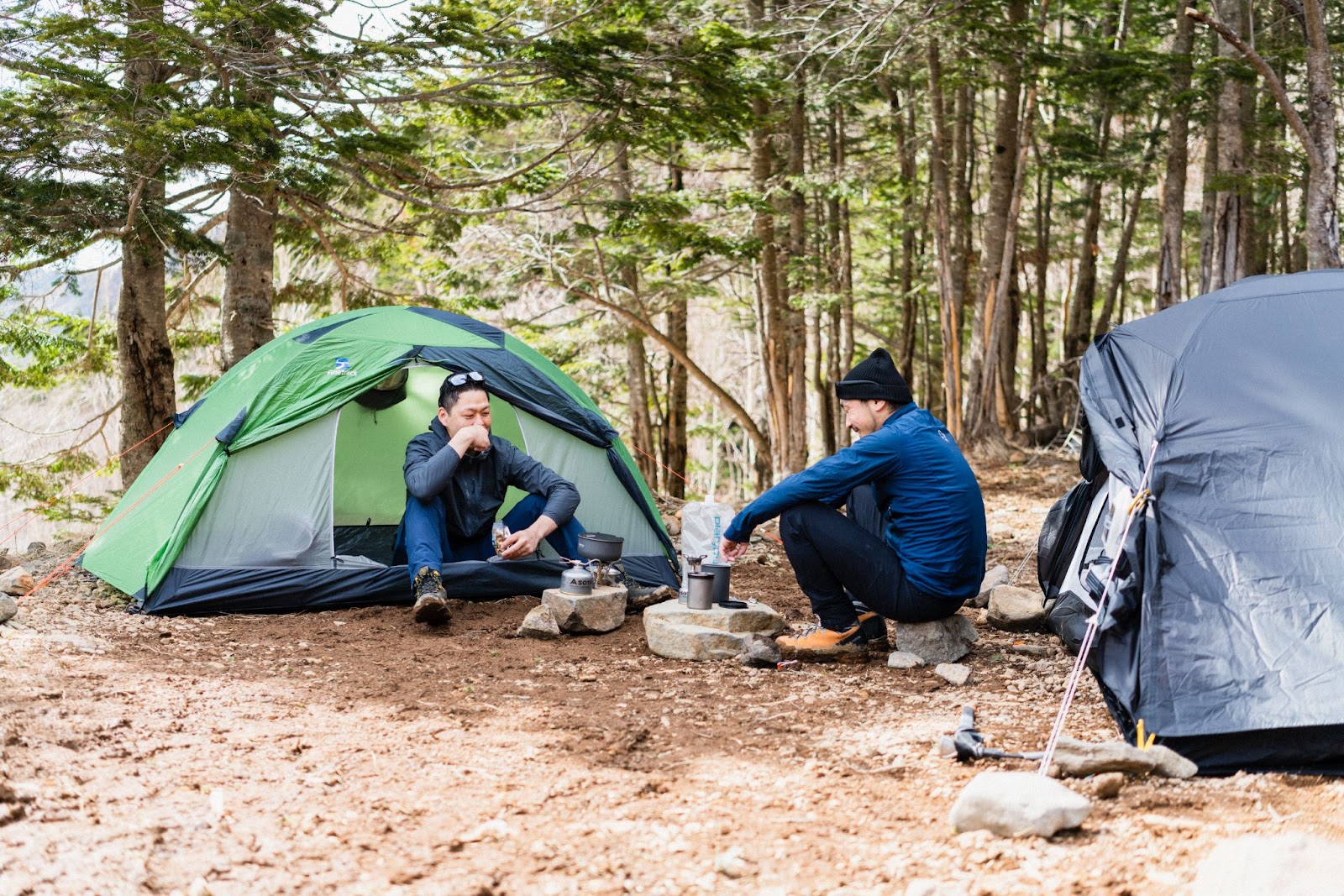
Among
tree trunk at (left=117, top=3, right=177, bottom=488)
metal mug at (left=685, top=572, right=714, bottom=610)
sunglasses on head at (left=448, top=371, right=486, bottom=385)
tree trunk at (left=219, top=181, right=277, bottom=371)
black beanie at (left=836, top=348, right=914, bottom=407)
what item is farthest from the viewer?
tree trunk at (left=219, top=181, right=277, bottom=371)

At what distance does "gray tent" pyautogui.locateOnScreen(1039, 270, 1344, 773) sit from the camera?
294cm

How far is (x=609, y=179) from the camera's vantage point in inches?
346

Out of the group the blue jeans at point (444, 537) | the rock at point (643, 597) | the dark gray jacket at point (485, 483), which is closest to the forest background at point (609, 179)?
the dark gray jacket at point (485, 483)

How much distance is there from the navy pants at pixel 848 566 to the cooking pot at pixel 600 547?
3.36 feet

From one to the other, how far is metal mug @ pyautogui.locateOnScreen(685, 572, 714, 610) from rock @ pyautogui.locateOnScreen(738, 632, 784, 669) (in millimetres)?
292

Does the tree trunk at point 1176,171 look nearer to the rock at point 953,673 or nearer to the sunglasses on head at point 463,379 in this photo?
the rock at point 953,673

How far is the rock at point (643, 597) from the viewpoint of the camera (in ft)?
16.8

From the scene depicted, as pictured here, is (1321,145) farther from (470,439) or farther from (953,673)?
(470,439)

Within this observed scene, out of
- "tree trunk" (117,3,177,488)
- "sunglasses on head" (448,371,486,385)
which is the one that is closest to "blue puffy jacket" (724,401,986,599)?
"sunglasses on head" (448,371,486,385)

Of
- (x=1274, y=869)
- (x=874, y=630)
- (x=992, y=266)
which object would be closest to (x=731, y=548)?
(x=874, y=630)

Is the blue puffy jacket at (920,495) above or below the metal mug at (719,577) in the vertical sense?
above

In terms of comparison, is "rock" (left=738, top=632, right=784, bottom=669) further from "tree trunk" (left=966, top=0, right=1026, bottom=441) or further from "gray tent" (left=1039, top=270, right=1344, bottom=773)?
"tree trunk" (left=966, top=0, right=1026, bottom=441)

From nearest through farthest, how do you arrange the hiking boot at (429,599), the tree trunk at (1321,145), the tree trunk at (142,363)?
the hiking boot at (429,599)
the tree trunk at (1321,145)
the tree trunk at (142,363)

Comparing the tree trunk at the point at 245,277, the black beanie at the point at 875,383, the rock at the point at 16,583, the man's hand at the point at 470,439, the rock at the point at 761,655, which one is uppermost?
the tree trunk at the point at 245,277
